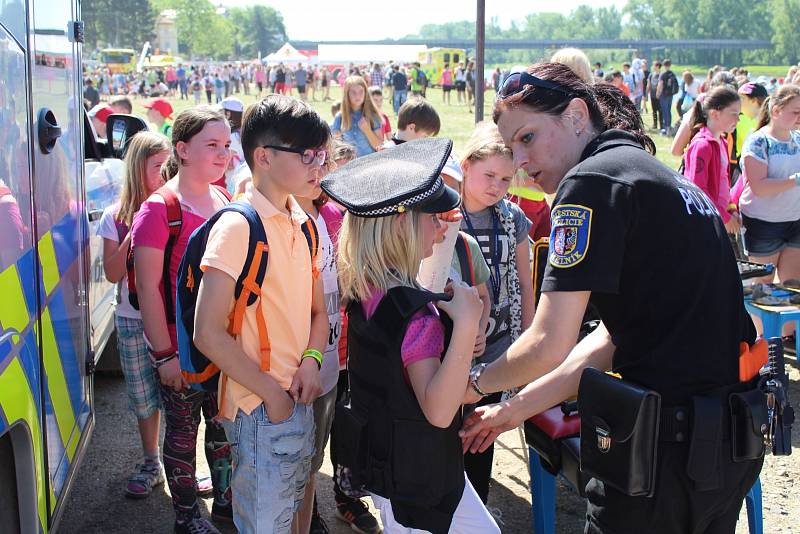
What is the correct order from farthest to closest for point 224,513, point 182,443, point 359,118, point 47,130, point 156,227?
point 359,118
point 224,513
point 182,443
point 156,227
point 47,130

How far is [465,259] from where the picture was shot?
10.8ft

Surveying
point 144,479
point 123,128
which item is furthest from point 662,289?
point 123,128

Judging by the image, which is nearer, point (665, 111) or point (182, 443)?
point (182, 443)

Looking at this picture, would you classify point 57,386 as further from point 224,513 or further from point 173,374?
point 224,513

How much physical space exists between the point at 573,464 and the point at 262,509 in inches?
45.1

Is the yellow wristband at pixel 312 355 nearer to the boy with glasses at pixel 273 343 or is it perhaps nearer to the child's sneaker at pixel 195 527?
the boy with glasses at pixel 273 343

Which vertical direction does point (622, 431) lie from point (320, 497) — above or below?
above

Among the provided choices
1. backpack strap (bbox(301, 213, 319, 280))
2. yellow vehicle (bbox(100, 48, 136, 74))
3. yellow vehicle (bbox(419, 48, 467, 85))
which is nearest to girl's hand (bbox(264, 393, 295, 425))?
backpack strap (bbox(301, 213, 319, 280))

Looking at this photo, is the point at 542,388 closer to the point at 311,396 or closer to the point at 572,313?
the point at 572,313

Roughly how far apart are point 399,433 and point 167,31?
130m

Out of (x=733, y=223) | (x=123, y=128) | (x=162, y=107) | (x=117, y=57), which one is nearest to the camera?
(x=123, y=128)

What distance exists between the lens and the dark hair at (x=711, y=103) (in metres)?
6.07

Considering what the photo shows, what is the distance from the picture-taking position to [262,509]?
2.54 metres

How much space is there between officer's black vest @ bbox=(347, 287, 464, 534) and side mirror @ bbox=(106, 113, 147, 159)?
2.42 metres
